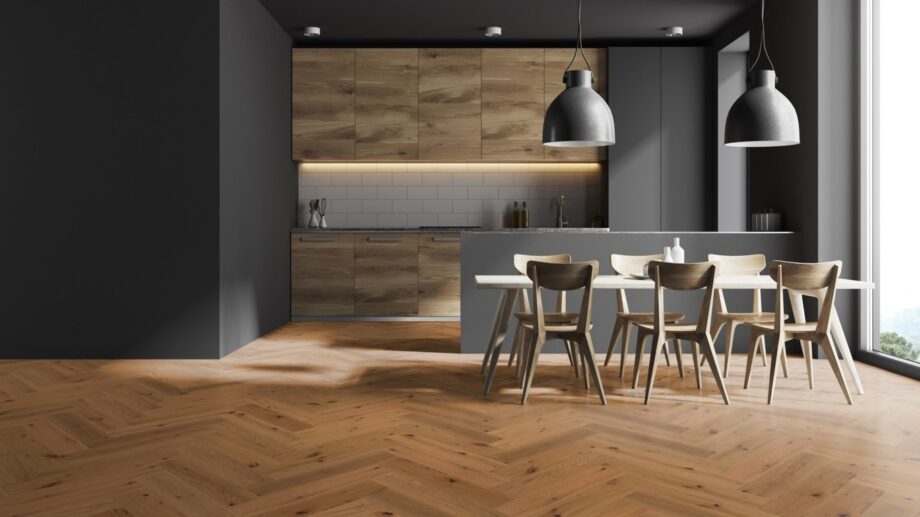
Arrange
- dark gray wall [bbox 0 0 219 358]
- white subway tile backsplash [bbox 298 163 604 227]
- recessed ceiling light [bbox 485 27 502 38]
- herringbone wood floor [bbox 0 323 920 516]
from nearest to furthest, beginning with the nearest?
herringbone wood floor [bbox 0 323 920 516], dark gray wall [bbox 0 0 219 358], recessed ceiling light [bbox 485 27 502 38], white subway tile backsplash [bbox 298 163 604 227]

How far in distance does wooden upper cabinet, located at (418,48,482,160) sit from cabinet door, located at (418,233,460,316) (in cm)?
103

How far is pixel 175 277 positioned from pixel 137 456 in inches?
107

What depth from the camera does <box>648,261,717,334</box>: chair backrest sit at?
14.2ft

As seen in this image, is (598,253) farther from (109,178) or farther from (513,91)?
(109,178)

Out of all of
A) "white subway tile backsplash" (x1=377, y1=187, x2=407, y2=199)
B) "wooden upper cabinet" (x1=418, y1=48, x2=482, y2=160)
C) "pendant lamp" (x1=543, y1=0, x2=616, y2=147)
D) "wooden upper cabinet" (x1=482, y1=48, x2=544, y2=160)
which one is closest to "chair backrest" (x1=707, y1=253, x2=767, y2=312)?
"pendant lamp" (x1=543, y1=0, x2=616, y2=147)

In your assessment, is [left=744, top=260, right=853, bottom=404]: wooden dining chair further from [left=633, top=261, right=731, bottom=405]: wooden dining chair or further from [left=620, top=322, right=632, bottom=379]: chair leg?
[left=620, top=322, right=632, bottom=379]: chair leg

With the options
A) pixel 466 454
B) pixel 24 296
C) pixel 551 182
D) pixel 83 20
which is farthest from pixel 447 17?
pixel 466 454

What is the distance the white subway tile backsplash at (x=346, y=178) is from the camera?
348 inches

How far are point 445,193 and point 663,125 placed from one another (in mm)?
2591

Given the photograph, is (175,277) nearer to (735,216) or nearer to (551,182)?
(551,182)

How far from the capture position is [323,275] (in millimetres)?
8250

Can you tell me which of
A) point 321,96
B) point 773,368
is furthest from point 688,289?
point 321,96

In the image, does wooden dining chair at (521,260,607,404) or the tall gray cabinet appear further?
the tall gray cabinet

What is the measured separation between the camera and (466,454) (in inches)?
130
